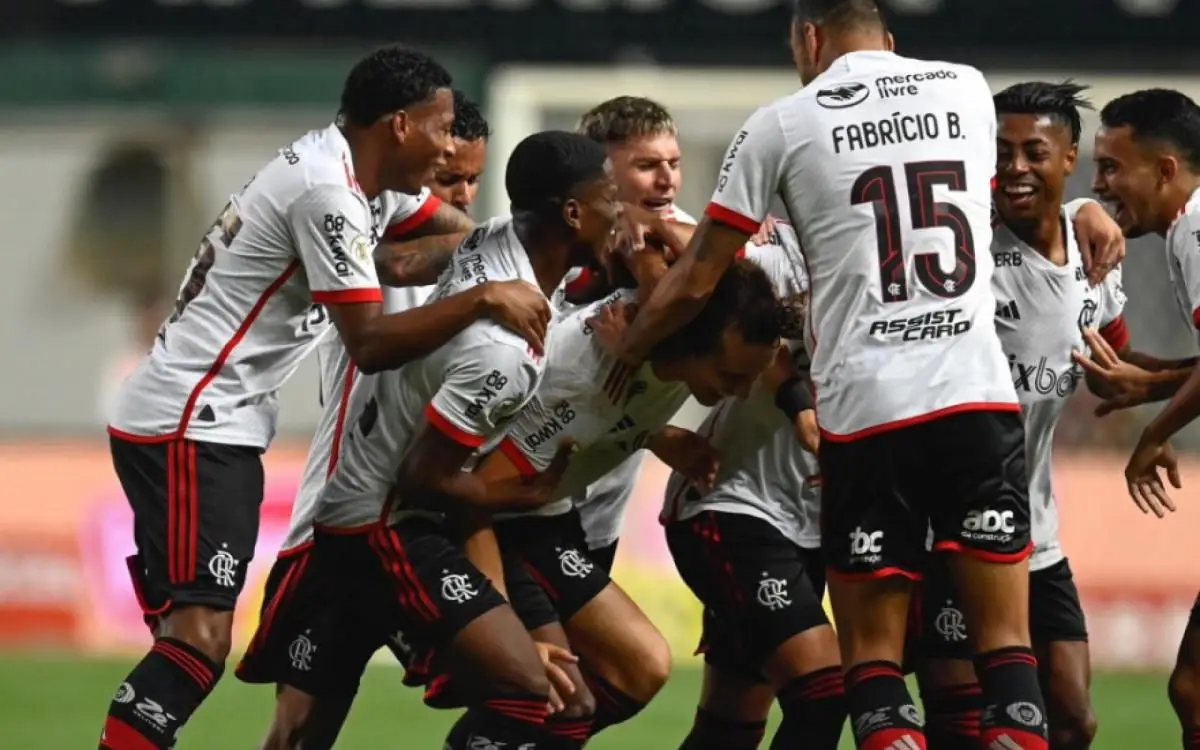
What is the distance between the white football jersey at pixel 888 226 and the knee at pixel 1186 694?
1251 millimetres

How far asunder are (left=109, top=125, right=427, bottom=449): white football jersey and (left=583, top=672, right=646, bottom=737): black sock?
113 cm

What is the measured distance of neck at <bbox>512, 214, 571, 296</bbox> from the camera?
573 centimetres

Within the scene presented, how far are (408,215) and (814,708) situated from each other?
192cm

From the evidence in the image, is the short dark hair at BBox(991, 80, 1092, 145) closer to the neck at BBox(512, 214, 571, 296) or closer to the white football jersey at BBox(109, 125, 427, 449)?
the neck at BBox(512, 214, 571, 296)

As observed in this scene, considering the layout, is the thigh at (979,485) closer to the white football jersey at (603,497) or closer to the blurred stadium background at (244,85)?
the white football jersey at (603,497)

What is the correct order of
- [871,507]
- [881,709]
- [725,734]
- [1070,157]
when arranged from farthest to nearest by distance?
1. [725,734]
2. [1070,157]
3. [871,507]
4. [881,709]

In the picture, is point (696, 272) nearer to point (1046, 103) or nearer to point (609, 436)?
point (609, 436)

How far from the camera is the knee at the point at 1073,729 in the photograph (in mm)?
6246

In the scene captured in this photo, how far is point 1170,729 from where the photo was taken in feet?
30.4

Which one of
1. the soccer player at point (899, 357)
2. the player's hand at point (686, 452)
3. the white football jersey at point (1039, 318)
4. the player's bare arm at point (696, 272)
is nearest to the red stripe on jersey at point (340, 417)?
the player's hand at point (686, 452)

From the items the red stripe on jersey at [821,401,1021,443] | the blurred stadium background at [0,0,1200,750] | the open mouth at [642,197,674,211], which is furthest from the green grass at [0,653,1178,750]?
the red stripe on jersey at [821,401,1021,443]

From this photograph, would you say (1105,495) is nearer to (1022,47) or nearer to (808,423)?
(1022,47)

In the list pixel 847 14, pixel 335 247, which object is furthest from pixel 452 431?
pixel 847 14

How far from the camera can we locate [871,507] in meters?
5.33
